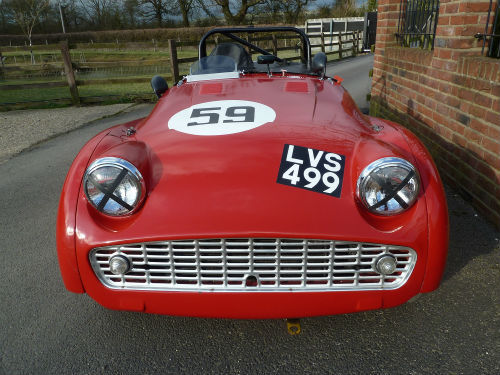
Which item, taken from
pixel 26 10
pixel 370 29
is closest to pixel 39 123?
pixel 370 29

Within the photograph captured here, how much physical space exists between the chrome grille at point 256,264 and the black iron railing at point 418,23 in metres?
3.41

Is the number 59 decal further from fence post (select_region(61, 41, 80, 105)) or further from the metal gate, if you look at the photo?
fence post (select_region(61, 41, 80, 105))

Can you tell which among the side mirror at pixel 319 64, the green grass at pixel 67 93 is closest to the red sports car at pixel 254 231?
the side mirror at pixel 319 64

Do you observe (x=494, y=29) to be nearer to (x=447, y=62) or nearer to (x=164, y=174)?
(x=447, y=62)

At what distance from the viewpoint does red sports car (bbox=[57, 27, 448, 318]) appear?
1.71 metres

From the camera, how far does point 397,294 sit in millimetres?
1825

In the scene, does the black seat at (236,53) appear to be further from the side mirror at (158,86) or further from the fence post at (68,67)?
the fence post at (68,67)

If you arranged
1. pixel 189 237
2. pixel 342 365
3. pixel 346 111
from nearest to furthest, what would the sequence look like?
pixel 189 237
pixel 342 365
pixel 346 111

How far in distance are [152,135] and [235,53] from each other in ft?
5.07

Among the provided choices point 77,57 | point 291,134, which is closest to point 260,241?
point 291,134

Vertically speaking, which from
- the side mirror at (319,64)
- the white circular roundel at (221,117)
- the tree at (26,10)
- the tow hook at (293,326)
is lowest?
the tow hook at (293,326)

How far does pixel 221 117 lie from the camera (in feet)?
7.93

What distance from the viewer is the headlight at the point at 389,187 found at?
1777mm

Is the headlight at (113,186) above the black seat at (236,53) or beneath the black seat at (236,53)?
beneath
